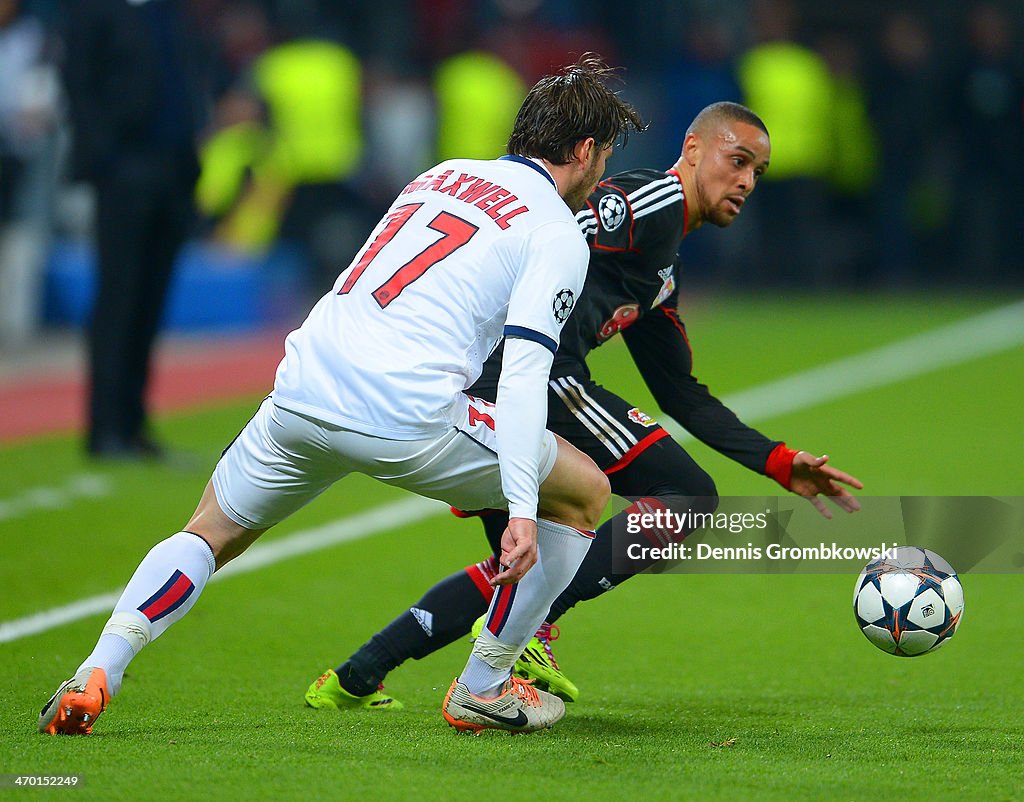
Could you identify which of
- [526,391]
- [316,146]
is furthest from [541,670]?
[316,146]

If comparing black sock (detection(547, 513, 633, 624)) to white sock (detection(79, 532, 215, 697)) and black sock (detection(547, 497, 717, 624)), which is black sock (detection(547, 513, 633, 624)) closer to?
black sock (detection(547, 497, 717, 624))

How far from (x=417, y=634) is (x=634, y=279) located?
124cm

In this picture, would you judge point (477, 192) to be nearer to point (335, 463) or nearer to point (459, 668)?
point (335, 463)

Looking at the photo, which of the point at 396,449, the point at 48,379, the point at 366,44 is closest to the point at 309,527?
the point at 396,449

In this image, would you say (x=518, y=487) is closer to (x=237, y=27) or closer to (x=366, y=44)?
(x=237, y=27)

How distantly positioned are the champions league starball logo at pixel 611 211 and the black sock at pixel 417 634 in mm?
1132

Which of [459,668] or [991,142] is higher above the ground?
[991,142]

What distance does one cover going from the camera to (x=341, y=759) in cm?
413

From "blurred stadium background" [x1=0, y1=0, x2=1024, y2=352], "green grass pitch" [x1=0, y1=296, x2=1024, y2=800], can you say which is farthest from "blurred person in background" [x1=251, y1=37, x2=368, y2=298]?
"green grass pitch" [x1=0, y1=296, x2=1024, y2=800]

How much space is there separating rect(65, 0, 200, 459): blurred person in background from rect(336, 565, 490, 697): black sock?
471 centimetres

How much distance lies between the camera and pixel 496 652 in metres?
4.48

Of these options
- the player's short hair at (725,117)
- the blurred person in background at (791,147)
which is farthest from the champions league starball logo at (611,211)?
the blurred person in background at (791,147)

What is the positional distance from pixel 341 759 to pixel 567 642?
1855 millimetres

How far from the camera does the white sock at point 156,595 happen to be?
4.27 m
